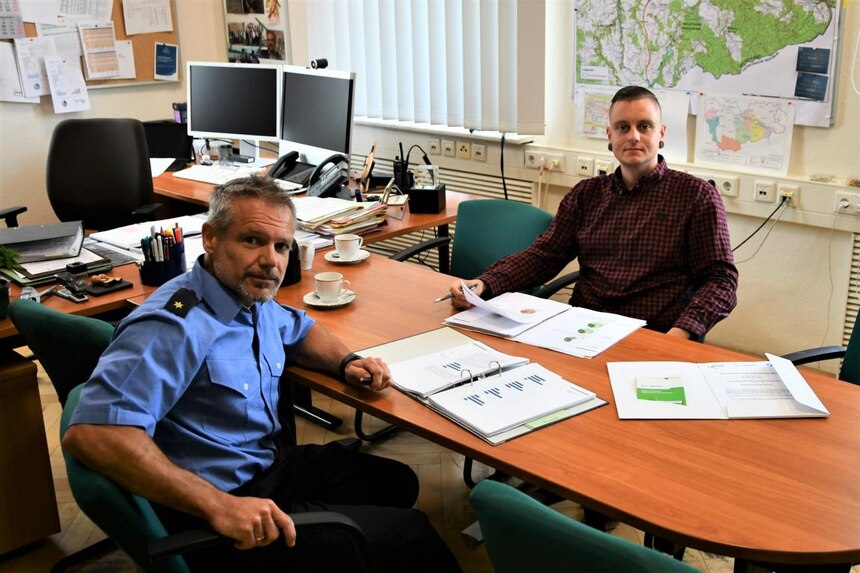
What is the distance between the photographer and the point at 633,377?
195cm

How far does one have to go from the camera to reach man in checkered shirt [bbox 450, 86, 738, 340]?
2605 millimetres

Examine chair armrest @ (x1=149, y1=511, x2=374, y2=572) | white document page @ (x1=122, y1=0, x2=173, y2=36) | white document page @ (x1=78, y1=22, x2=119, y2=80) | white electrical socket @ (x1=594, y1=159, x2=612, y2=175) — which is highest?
white document page @ (x1=122, y1=0, x2=173, y2=36)

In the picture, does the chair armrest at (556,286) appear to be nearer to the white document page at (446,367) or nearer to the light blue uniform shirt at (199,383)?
the white document page at (446,367)

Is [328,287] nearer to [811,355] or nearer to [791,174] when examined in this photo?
[811,355]

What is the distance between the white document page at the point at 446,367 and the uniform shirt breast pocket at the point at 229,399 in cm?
33

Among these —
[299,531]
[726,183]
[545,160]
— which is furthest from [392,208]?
[299,531]

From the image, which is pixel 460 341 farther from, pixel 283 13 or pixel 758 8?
pixel 283 13

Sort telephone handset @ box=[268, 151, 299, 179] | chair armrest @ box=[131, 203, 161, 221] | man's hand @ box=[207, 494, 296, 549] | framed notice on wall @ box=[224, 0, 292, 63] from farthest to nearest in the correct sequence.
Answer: framed notice on wall @ box=[224, 0, 292, 63] → telephone handset @ box=[268, 151, 299, 179] → chair armrest @ box=[131, 203, 161, 221] → man's hand @ box=[207, 494, 296, 549]

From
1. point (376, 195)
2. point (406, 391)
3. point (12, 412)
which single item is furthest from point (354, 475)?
point (376, 195)

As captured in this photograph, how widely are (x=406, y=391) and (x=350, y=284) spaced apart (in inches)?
31.7

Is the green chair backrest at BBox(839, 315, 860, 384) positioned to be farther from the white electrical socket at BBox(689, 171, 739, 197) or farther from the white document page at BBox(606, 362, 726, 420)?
the white electrical socket at BBox(689, 171, 739, 197)

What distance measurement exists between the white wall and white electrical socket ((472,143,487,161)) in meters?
0.03

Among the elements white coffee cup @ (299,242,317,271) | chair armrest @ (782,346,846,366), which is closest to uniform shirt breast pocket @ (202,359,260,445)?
white coffee cup @ (299,242,317,271)

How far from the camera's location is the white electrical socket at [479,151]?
441 centimetres
